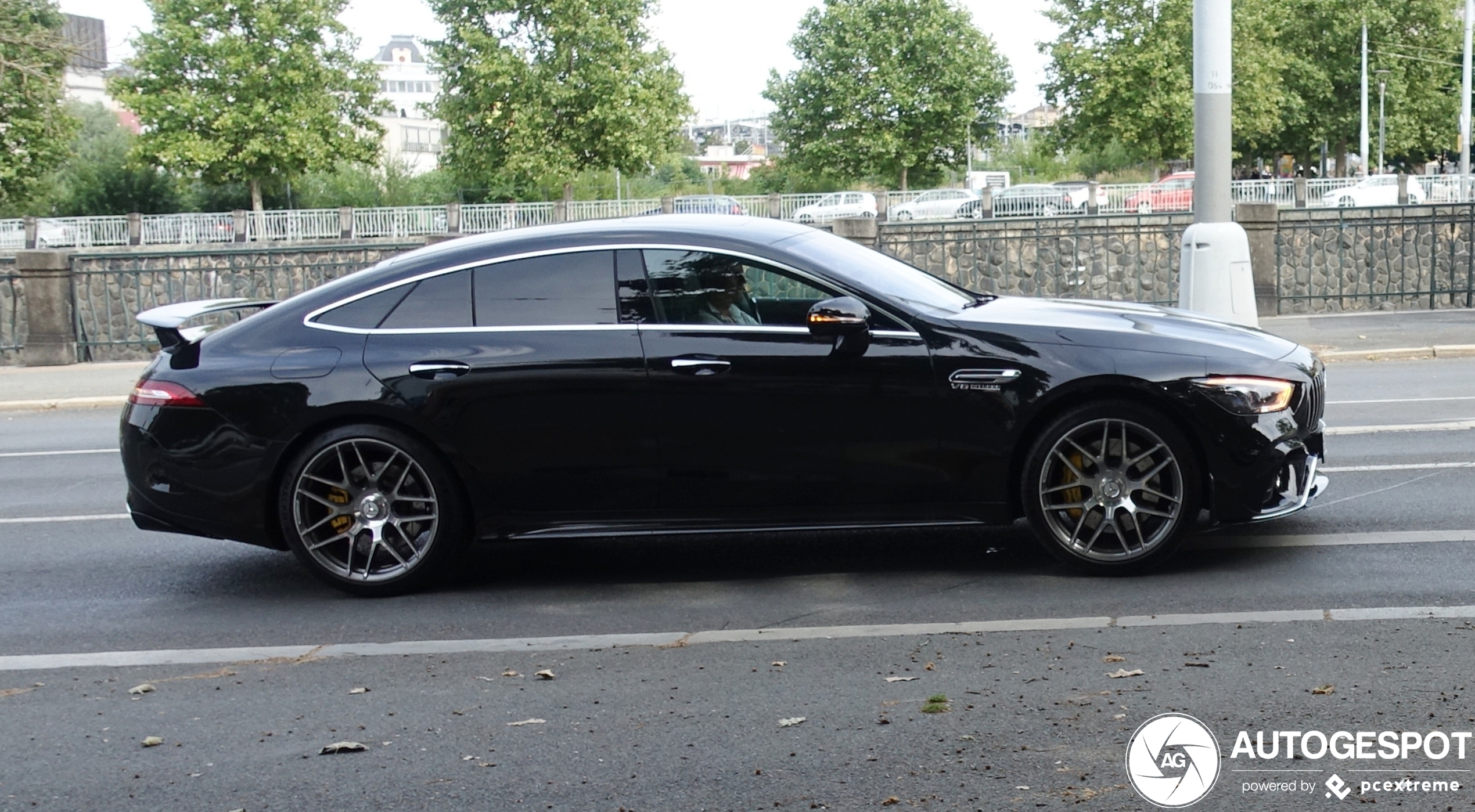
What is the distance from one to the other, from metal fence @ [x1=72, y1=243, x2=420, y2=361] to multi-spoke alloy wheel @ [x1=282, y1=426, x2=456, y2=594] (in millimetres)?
13558

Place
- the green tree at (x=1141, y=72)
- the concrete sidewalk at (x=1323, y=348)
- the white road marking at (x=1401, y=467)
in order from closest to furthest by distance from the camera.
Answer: the white road marking at (x=1401, y=467)
the concrete sidewalk at (x=1323, y=348)
the green tree at (x=1141, y=72)

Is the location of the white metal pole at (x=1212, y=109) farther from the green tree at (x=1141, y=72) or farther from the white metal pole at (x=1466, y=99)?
the green tree at (x=1141, y=72)

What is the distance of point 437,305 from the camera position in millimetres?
6383

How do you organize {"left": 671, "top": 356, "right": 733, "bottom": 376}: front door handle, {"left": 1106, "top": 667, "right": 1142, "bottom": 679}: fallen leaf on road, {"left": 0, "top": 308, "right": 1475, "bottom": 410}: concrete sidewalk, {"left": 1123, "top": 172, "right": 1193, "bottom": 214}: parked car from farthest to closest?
{"left": 1123, "top": 172, "right": 1193, "bottom": 214}: parked car < {"left": 0, "top": 308, "right": 1475, "bottom": 410}: concrete sidewalk < {"left": 671, "top": 356, "right": 733, "bottom": 376}: front door handle < {"left": 1106, "top": 667, "right": 1142, "bottom": 679}: fallen leaf on road

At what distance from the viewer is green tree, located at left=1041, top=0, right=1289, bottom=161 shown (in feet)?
174

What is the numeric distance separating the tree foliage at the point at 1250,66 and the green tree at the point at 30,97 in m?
32.5

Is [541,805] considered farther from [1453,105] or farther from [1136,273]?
[1453,105]

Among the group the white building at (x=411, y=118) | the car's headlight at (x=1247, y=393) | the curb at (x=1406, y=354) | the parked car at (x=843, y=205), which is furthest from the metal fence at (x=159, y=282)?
the white building at (x=411, y=118)

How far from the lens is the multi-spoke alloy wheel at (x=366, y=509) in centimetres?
625

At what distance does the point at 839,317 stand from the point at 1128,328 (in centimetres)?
118

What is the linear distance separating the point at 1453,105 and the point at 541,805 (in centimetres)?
7112

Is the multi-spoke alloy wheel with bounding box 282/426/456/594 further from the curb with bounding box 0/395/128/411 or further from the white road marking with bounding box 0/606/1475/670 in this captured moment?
the curb with bounding box 0/395/128/411

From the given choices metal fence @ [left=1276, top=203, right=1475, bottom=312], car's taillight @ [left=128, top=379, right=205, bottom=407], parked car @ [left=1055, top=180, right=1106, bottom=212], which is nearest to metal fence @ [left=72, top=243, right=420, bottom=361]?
car's taillight @ [left=128, top=379, right=205, bottom=407]

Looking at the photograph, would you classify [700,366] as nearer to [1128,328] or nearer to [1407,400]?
[1128,328]
